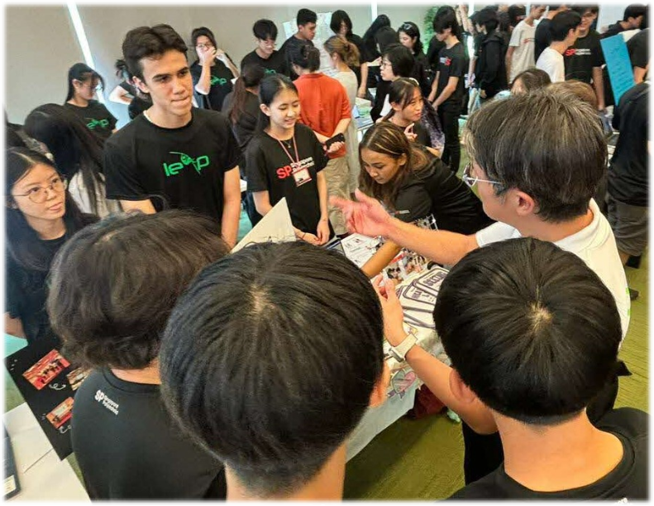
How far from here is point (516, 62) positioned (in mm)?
3639

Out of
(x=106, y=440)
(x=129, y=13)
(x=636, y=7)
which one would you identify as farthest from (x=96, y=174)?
(x=636, y=7)

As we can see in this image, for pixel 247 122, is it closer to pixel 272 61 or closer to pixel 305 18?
pixel 272 61

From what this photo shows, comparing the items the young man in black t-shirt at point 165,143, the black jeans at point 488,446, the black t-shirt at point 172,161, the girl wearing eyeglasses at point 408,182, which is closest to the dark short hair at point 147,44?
the young man in black t-shirt at point 165,143

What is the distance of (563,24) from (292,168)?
6.21ft

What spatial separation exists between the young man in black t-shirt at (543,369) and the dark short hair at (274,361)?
176mm

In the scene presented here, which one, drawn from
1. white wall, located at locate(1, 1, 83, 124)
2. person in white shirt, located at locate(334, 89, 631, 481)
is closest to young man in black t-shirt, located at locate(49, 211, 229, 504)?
person in white shirt, located at locate(334, 89, 631, 481)

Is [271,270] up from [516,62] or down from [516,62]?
up

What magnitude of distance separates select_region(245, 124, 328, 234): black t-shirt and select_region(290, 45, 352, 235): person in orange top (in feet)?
1.90

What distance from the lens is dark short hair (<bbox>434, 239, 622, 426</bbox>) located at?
1.82 feet

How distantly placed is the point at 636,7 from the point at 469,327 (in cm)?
263

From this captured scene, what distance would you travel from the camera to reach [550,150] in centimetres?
91

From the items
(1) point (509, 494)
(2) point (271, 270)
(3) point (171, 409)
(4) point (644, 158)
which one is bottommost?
(4) point (644, 158)

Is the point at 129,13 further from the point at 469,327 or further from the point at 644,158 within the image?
the point at 469,327

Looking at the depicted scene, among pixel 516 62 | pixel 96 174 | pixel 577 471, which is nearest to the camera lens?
pixel 577 471
